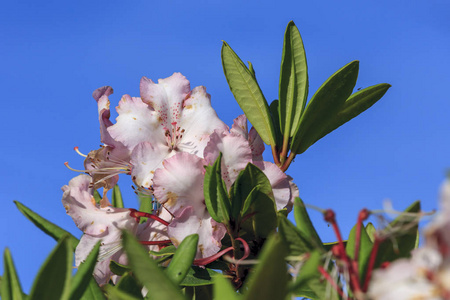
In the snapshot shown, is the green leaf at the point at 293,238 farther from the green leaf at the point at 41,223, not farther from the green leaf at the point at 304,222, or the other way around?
the green leaf at the point at 41,223

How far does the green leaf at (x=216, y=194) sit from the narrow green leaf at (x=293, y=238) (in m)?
0.30

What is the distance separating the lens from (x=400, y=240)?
95 centimetres

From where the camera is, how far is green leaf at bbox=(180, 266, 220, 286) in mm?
1313

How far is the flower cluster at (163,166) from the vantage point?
1.36 metres

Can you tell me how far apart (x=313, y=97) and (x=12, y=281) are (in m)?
0.95

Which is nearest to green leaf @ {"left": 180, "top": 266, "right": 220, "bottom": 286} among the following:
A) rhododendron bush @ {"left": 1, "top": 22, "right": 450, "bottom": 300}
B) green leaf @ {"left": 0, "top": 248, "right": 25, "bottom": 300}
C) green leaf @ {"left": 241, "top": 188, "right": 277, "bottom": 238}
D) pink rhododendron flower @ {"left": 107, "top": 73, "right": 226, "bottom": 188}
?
rhododendron bush @ {"left": 1, "top": 22, "right": 450, "bottom": 300}

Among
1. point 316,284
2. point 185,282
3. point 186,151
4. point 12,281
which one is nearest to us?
point 316,284

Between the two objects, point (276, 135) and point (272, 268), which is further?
point (276, 135)

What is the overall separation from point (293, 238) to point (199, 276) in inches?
18.9

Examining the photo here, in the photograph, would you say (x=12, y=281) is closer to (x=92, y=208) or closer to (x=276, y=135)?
(x=92, y=208)

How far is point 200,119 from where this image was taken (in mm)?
1550

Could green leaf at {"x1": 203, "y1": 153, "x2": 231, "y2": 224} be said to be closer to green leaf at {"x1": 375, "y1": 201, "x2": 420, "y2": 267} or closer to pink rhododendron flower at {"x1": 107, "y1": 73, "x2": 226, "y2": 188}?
pink rhododendron flower at {"x1": 107, "y1": 73, "x2": 226, "y2": 188}

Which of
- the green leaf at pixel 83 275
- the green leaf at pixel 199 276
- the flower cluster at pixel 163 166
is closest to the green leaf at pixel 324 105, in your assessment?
the flower cluster at pixel 163 166

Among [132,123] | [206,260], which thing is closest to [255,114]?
[132,123]
